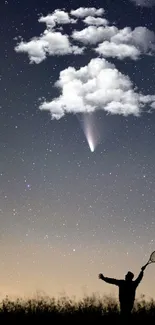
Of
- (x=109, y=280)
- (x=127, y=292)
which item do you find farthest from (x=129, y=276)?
(x=109, y=280)

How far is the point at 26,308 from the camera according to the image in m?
14.7

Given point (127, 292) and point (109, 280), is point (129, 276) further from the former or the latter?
point (109, 280)

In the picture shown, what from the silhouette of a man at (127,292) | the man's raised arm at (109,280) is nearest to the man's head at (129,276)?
the silhouette of a man at (127,292)

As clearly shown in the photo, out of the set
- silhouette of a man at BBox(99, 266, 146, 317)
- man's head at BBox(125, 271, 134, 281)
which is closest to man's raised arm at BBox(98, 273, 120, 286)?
silhouette of a man at BBox(99, 266, 146, 317)

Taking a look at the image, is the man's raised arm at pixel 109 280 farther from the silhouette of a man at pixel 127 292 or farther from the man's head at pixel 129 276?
the man's head at pixel 129 276

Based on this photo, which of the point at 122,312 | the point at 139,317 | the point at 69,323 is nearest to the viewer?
the point at 122,312

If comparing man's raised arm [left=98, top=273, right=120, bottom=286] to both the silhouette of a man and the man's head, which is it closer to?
the silhouette of a man

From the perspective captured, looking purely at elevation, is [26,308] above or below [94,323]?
above

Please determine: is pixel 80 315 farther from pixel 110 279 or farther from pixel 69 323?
pixel 110 279

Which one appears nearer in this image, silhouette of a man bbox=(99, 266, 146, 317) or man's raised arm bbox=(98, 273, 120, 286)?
silhouette of a man bbox=(99, 266, 146, 317)

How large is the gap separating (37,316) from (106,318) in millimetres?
2380

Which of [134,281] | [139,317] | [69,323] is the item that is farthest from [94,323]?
[134,281]

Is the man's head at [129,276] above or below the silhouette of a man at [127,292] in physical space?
above

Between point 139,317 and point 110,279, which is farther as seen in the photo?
point 139,317
